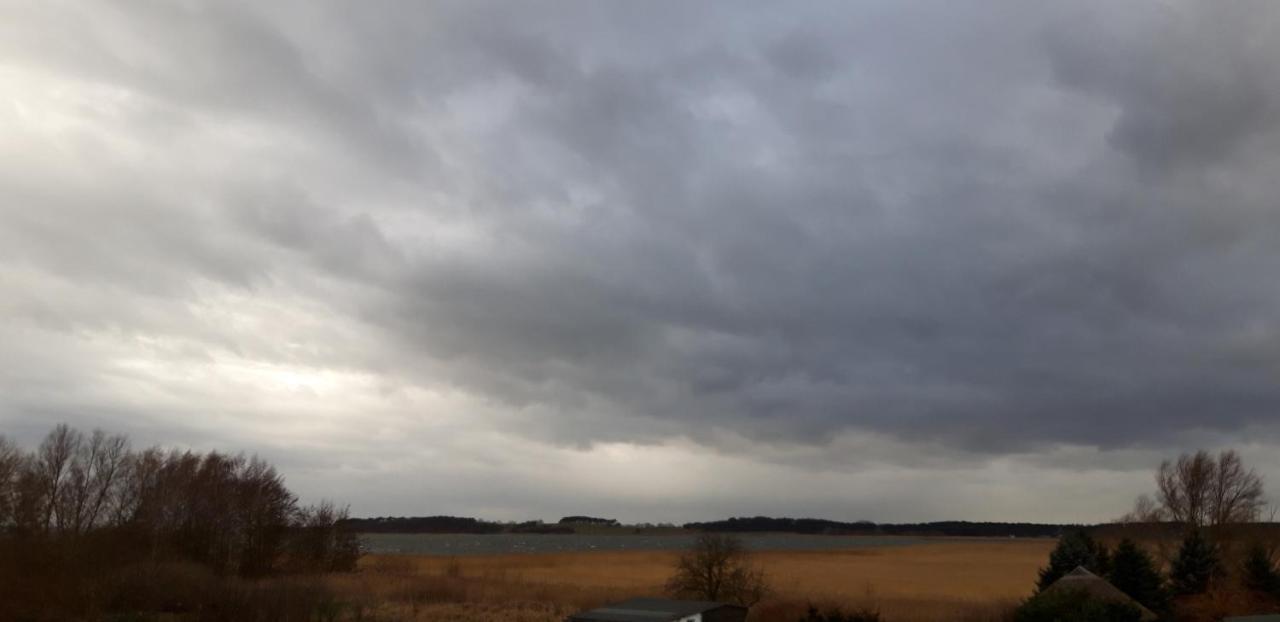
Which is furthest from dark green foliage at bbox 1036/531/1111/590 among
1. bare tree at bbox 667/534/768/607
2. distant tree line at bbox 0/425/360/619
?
distant tree line at bbox 0/425/360/619

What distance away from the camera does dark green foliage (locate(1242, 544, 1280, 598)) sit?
154 feet

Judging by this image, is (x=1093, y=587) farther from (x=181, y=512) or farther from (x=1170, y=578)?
(x=181, y=512)

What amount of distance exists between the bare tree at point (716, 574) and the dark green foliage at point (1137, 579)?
16.7m

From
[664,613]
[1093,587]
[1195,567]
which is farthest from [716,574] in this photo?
[1195,567]

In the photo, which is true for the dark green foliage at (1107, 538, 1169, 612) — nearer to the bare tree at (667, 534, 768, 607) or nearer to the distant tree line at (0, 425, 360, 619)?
the bare tree at (667, 534, 768, 607)

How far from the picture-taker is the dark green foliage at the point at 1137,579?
46281 millimetres

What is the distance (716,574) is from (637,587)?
61.1ft

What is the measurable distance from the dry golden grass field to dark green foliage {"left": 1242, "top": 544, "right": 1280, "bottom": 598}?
34.8ft

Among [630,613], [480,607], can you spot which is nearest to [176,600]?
[480,607]

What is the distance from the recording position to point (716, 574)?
149 feet

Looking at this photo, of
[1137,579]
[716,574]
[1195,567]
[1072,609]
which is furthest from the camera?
[1195,567]

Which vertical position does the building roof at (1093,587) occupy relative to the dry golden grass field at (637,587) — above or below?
above

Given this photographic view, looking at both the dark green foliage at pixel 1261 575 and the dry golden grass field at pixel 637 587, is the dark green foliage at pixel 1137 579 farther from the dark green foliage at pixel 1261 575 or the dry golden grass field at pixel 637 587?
the dry golden grass field at pixel 637 587

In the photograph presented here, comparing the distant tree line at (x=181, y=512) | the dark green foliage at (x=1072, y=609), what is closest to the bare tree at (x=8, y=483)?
the distant tree line at (x=181, y=512)
